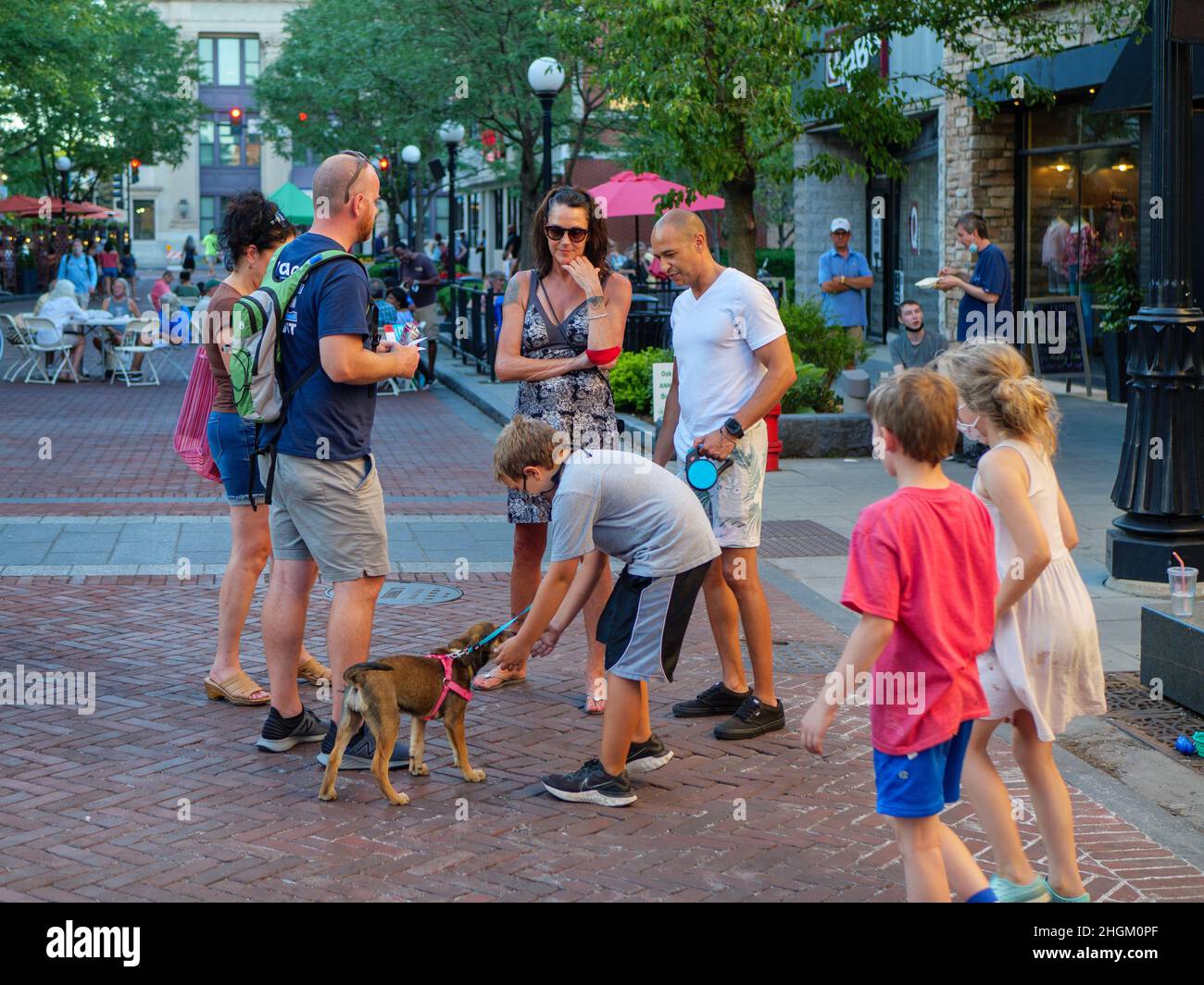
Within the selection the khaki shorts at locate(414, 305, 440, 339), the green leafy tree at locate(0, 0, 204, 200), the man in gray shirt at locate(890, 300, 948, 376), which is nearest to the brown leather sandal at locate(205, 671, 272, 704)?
the man in gray shirt at locate(890, 300, 948, 376)

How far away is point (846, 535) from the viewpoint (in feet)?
31.6

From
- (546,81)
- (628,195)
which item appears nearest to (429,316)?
(546,81)

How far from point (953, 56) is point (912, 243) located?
15.9 ft

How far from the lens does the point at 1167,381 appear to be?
7.95 meters

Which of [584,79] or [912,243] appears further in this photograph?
[584,79]

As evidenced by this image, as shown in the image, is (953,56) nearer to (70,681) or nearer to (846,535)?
(846,535)

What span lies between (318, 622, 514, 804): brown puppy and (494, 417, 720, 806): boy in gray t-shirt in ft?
1.20

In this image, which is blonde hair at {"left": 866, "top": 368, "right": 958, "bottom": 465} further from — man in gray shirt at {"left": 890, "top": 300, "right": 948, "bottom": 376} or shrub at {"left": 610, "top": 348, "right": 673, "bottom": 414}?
shrub at {"left": 610, "top": 348, "right": 673, "bottom": 414}

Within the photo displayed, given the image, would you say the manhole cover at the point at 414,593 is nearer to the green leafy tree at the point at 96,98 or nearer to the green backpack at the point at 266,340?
the green backpack at the point at 266,340

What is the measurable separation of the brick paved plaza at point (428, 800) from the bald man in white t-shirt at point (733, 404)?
0.35m

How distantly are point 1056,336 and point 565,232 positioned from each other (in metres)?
11.5

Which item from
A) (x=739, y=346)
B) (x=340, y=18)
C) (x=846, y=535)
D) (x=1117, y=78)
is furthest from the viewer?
(x=340, y=18)
